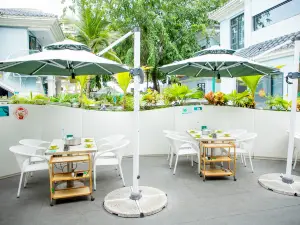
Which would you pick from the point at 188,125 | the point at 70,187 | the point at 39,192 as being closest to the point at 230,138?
the point at 188,125

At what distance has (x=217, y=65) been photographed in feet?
20.6

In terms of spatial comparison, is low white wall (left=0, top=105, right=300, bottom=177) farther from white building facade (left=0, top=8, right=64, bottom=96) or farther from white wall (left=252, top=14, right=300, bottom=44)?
white building facade (left=0, top=8, right=64, bottom=96)

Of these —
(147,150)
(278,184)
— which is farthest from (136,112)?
(147,150)

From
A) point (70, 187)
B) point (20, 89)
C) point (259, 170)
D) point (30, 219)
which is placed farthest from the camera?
point (20, 89)

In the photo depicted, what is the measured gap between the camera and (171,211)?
3.81 m

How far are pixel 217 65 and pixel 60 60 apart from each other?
3702 millimetres

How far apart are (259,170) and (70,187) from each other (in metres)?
4.13

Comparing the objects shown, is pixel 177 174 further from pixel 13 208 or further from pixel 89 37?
pixel 89 37

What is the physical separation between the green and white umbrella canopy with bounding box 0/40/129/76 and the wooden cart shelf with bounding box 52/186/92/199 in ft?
7.04

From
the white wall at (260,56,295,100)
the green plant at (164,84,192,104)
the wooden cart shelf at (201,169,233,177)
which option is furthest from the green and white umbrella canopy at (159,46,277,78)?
the white wall at (260,56,295,100)

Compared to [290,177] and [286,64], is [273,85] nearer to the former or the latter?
[286,64]

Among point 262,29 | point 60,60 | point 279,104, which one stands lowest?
point 279,104

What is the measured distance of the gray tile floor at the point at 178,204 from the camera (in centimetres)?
356

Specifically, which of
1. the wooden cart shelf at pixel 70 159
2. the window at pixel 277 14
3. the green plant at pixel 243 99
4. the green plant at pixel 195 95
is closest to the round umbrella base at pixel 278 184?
the green plant at pixel 243 99
